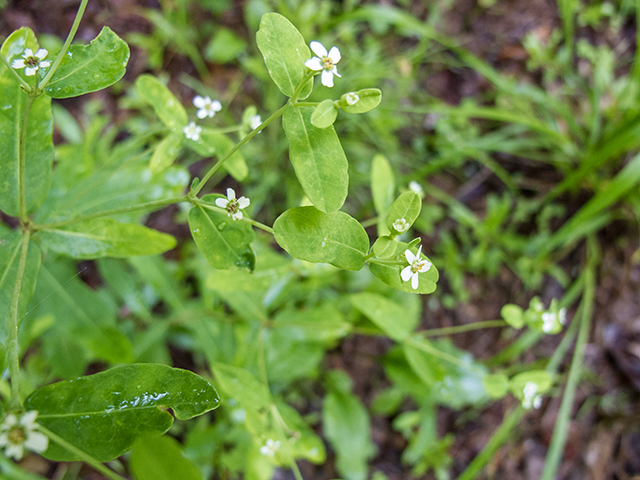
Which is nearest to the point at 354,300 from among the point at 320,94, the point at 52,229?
the point at 52,229

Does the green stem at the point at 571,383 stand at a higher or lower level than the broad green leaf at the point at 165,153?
lower

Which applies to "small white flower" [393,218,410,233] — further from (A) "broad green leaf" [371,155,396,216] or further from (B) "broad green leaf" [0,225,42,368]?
(B) "broad green leaf" [0,225,42,368]

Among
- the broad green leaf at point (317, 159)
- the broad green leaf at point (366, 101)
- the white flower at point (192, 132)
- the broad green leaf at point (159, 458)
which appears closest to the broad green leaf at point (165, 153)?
the white flower at point (192, 132)

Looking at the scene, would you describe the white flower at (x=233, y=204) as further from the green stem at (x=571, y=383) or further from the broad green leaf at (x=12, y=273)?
the green stem at (x=571, y=383)

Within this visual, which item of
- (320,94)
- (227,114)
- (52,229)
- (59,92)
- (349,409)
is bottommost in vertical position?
(349,409)

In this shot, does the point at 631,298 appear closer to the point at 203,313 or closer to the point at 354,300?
the point at 354,300

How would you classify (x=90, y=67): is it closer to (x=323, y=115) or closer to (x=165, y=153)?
(x=165, y=153)

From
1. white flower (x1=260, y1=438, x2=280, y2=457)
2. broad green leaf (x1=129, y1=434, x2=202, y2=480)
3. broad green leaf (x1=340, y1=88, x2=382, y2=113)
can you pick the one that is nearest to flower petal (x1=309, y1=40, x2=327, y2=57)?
broad green leaf (x1=340, y1=88, x2=382, y2=113)
